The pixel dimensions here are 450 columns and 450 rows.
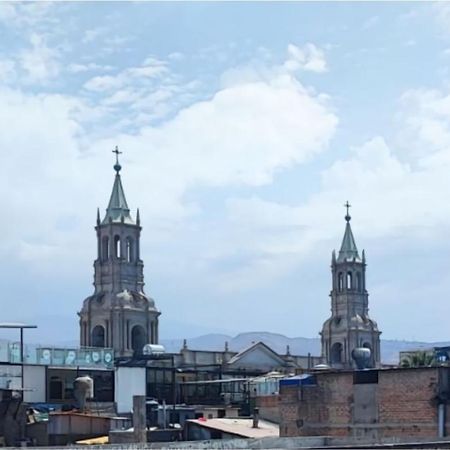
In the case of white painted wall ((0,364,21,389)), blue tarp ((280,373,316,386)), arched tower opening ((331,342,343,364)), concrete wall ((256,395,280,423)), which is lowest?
concrete wall ((256,395,280,423))

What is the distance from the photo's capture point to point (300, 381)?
50.2 m

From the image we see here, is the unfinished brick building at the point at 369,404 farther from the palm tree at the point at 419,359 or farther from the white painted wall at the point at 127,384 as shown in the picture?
the palm tree at the point at 419,359

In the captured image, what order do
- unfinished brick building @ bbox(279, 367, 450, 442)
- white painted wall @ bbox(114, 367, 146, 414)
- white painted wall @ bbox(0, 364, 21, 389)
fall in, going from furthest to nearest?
white painted wall @ bbox(114, 367, 146, 414) < white painted wall @ bbox(0, 364, 21, 389) < unfinished brick building @ bbox(279, 367, 450, 442)

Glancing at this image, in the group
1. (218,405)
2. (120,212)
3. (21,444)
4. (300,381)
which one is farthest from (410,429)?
(120,212)

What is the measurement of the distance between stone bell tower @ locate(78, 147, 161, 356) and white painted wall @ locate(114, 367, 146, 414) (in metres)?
37.5

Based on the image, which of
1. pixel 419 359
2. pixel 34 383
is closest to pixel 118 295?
pixel 419 359

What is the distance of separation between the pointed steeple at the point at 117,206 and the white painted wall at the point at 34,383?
46076mm

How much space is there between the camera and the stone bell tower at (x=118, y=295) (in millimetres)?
102812

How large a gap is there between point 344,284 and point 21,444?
80.8 m

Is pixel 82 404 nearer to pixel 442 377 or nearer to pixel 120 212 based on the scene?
pixel 442 377

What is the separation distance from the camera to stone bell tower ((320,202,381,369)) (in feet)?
403

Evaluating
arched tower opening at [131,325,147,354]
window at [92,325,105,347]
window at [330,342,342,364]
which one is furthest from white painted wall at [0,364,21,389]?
window at [330,342,342,364]

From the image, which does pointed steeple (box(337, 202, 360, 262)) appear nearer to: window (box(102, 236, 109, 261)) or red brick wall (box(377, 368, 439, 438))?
window (box(102, 236, 109, 261))

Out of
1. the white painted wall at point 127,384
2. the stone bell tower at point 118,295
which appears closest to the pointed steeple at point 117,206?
the stone bell tower at point 118,295
